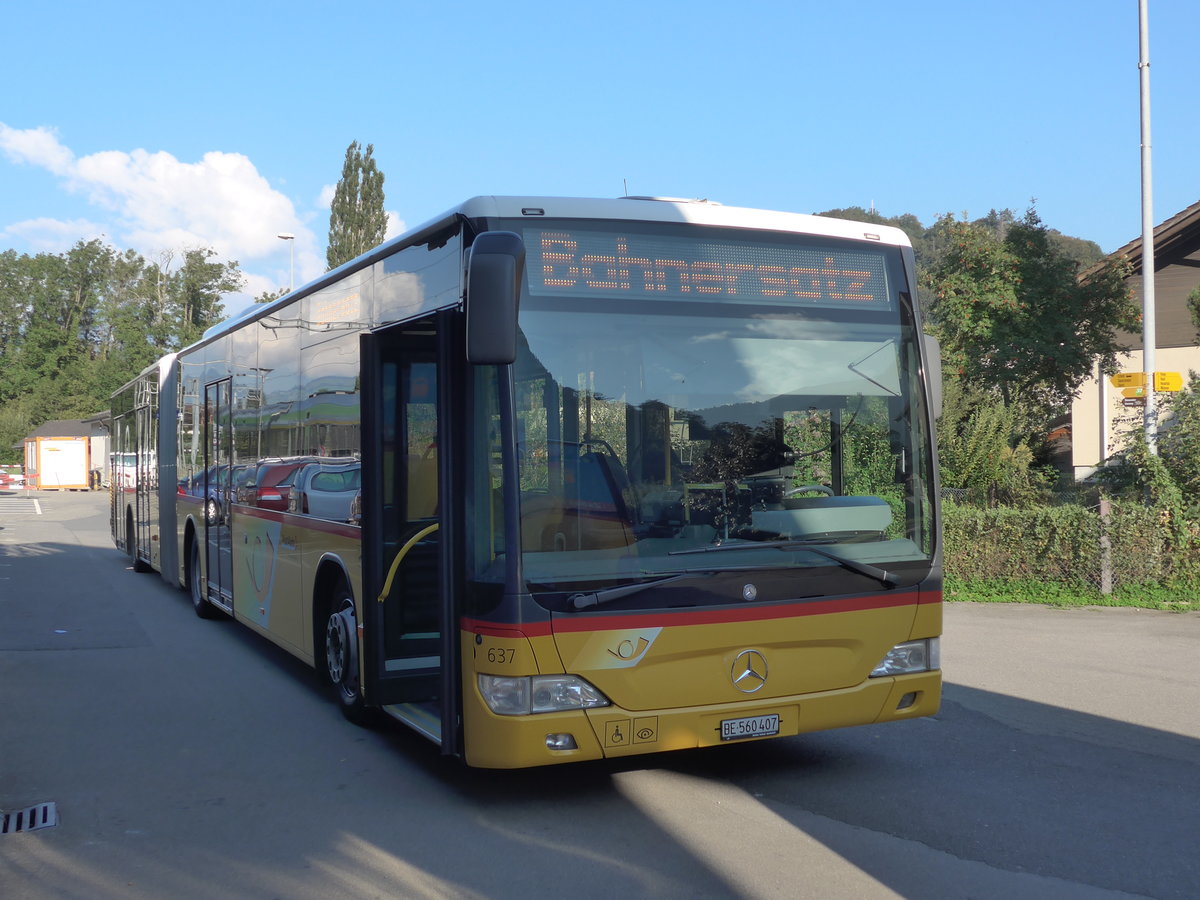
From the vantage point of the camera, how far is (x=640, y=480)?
18.4 ft

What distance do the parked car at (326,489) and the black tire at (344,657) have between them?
1.70 feet

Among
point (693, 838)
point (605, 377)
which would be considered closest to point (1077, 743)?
point (693, 838)

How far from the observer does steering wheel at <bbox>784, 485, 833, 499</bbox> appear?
6.01 metres

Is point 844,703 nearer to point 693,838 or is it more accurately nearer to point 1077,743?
point 693,838

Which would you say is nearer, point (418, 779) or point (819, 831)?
point (819, 831)

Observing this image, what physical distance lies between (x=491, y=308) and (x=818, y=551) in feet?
6.85

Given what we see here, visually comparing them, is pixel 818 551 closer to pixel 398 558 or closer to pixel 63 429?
pixel 398 558

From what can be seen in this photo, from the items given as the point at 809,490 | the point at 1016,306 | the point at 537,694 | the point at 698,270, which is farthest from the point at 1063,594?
the point at 537,694

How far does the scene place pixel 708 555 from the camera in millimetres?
5637

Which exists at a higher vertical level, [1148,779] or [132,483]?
[132,483]

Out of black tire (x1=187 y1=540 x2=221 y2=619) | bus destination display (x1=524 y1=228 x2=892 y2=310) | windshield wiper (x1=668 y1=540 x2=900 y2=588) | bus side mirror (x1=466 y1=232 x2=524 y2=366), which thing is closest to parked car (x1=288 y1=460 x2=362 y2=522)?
bus destination display (x1=524 y1=228 x2=892 y2=310)

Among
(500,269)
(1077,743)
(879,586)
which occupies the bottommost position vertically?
(1077,743)

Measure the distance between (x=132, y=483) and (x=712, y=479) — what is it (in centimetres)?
1470

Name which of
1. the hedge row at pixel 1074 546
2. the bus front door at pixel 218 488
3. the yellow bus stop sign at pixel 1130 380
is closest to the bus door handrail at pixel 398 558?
the bus front door at pixel 218 488
